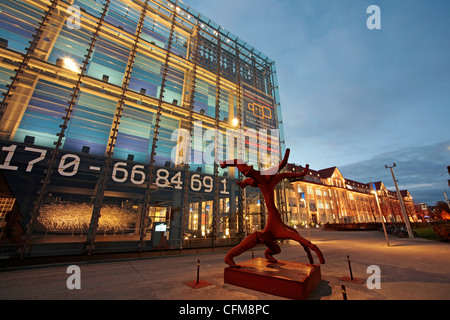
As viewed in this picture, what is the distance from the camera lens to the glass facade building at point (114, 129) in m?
10.4

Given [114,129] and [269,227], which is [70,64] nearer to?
[114,129]

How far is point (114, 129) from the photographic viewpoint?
38.6 ft

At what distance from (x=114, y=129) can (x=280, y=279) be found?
1235 centimetres

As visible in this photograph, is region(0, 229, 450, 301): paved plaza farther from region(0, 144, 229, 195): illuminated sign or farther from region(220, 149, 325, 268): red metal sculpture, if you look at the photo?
region(0, 144, 229, 195): illuminated sign

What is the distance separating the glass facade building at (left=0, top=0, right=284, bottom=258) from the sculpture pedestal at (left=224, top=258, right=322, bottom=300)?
7.90 meters

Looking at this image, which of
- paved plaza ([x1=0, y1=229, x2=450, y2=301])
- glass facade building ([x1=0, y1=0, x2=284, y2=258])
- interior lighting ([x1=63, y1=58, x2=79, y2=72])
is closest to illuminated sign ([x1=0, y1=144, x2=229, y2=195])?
glass facade building ([x1=0, y1=0, x2=284, y2=258])

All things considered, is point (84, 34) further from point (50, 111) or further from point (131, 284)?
point (131, 284)

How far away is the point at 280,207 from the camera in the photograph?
60.0 ft

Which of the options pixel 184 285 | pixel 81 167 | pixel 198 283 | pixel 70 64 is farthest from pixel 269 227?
pixel 70 64

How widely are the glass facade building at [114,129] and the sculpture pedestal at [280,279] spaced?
7901 millimetres

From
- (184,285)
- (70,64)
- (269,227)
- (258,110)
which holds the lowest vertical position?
(184,285)

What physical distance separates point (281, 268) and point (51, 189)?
1568 centimetres

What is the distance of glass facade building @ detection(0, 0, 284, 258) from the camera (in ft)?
34.0

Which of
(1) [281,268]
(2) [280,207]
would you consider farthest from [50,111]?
(2) [280,207]
